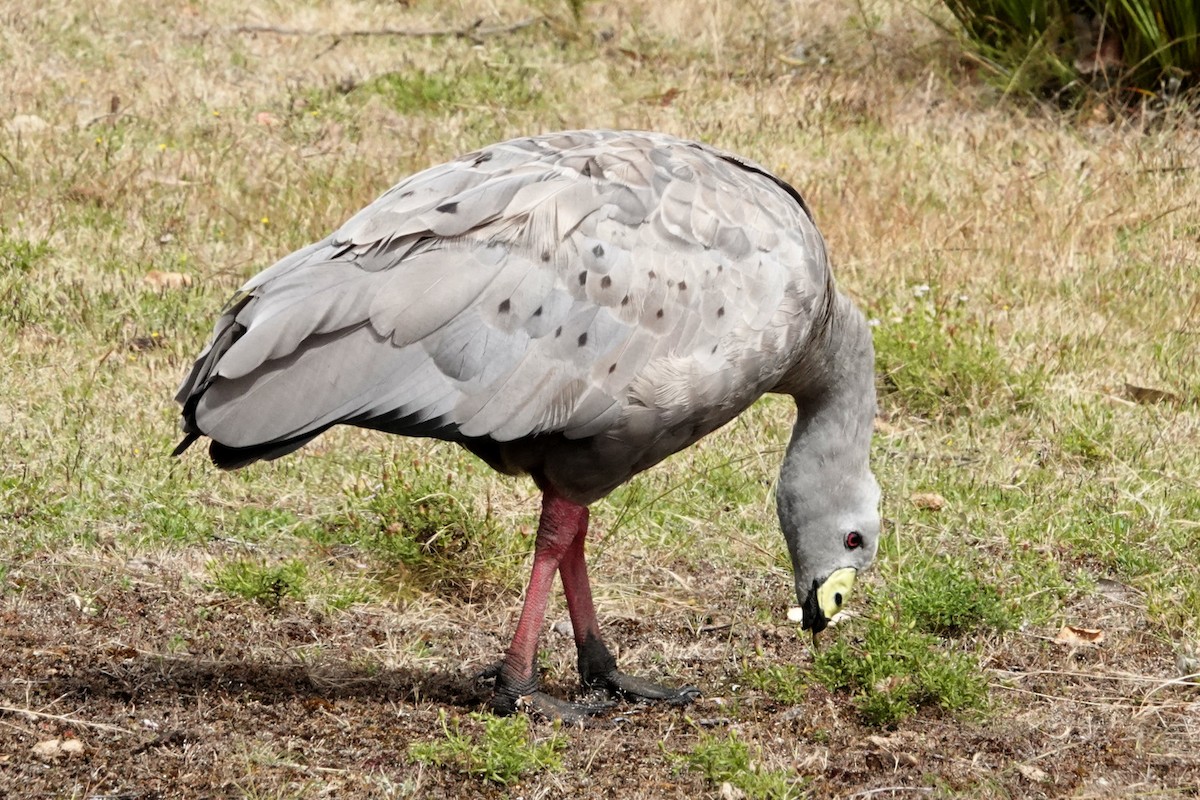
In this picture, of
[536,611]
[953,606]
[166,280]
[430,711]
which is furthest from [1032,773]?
[166,280]

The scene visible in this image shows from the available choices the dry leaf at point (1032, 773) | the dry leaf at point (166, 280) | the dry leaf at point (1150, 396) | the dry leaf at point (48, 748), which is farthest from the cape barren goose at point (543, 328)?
the dry leaf at point (166, 280)

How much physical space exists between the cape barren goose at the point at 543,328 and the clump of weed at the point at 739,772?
0.59m

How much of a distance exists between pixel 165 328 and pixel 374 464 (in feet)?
5.11

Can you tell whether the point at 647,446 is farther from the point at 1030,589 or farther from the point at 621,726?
the point at 1030,589

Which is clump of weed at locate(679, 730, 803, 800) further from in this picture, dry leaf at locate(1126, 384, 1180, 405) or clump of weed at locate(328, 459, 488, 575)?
dry leaf at locate(1126, 384, 1180, 405)

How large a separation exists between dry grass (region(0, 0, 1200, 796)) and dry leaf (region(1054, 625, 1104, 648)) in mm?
82

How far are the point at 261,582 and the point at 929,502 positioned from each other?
107 inches

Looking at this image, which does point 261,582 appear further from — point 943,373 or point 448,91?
point 448,91

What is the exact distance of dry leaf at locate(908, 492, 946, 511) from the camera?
6207mm

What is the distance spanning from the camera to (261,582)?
5.16m

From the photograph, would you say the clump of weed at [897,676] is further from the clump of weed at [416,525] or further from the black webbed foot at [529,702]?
the clump of weed at [416,525]

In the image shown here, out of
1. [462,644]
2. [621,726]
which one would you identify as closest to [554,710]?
[621,726]

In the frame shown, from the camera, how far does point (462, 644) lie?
5.19 metres

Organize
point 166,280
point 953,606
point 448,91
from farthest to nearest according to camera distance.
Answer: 1. point 448,91
2. point 166,280
3. point 953,606
